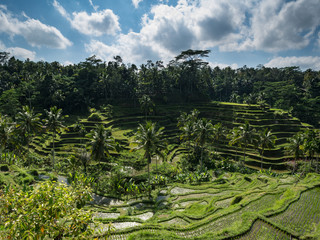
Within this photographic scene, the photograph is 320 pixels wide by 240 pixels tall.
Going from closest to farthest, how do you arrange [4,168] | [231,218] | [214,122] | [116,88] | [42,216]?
[42,216]
[231,218]
[4,168]
[214,122]
[116,88]

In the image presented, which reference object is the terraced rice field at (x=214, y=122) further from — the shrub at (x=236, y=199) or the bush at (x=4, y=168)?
the shrub at (x=236, y=199)

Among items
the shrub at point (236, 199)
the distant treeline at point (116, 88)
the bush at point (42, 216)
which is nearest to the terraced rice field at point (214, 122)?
the distant treeline at point (116, 88)

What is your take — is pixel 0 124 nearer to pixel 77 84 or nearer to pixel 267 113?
pixel 77 84

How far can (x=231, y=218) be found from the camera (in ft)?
49.2

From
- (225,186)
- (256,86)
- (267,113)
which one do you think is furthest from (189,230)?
(256,86)

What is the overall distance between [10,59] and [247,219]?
112 metres

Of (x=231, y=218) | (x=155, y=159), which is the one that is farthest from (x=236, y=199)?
(x=155, y=159)

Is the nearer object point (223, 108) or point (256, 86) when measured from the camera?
point (223, 108)

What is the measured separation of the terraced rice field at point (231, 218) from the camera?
40.9 ft

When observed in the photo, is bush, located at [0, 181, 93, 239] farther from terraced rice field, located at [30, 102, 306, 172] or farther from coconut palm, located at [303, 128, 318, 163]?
coconut palm, located at [303, 128, 318, 163]

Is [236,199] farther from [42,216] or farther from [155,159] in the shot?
[155,159]

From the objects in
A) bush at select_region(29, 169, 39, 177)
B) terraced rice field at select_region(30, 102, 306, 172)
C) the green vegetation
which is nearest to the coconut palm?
the green vegetation

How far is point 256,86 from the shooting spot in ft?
332

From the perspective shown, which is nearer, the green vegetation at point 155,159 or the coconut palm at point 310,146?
the green vegetation at point 155,159
